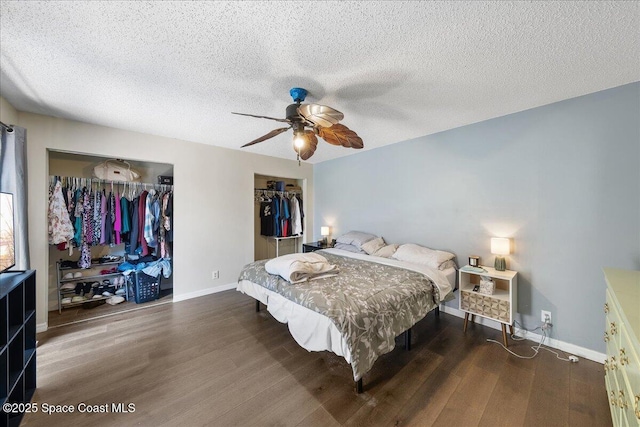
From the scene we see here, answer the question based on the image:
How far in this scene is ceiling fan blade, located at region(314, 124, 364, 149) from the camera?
199 centimetres

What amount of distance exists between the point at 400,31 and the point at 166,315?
3.68 metres

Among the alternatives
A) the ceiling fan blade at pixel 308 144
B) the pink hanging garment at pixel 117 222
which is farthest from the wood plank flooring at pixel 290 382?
the ceiling fan blade at pixel 308 144

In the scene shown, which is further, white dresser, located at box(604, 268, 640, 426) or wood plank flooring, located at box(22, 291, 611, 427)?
wood plank flooring, located at box(22, 291, 611, 427)

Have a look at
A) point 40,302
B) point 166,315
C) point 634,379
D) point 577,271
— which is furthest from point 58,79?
point 577,271

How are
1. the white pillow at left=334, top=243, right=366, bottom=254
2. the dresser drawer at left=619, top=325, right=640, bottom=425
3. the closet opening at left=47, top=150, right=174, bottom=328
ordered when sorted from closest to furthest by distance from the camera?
the dresser drawer at left=619, top=325, right=640, bottom=425 < the closet opening at left=47, top=150, right=174, bottom=328 < the white pillow at left=334, top=243, right=366, bottom=254

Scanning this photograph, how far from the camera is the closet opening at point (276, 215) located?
4625mm

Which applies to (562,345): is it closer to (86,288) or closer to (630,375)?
(630,375)

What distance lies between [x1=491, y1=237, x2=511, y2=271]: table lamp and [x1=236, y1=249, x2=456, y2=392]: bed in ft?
1.56

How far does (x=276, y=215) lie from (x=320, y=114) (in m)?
3.11

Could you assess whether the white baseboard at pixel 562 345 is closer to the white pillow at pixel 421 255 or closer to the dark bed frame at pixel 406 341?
the dark bed frame at pixel 406 341

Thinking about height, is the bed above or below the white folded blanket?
below

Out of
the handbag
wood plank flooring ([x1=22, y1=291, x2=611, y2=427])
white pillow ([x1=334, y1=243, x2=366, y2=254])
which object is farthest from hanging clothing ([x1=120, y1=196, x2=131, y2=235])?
white pillow ([x1=334, y1=243, x2=366, y2=254])

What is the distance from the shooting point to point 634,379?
0.96 m

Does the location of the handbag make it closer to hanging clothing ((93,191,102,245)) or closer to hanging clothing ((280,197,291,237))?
hanging clothing ((93,191,102,245))
